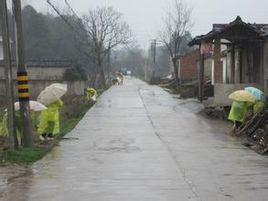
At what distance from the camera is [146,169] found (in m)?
11.5

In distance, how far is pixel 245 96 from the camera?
60.2 ft

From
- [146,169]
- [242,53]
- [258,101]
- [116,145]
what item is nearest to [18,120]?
[116,145]

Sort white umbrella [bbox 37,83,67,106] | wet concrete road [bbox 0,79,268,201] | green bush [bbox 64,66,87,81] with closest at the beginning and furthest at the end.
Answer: wet concrete road [bbox 0,79,268,201]
white umbrella [bbox 37,83,67,106]
green bush [bbox 64,66,87,81]

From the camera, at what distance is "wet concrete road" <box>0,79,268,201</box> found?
9203mm

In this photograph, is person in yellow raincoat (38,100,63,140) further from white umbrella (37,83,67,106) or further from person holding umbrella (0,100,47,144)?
person holding umbrella (0,100,47,144)

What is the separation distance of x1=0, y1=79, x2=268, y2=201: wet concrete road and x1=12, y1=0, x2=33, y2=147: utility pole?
76cm

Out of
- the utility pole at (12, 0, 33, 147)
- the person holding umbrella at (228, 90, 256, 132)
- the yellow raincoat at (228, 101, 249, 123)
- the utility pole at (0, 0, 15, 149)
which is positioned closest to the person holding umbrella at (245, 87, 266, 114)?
the person holding umbrella at (228, 90, 256, 132)

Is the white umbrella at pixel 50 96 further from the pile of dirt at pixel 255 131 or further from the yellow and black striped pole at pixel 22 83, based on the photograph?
the pile of dirt at pixel 255 131

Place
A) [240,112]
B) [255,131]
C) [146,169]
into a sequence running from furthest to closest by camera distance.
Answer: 1. [240,112]
2. [255,131]
3. [146,169]

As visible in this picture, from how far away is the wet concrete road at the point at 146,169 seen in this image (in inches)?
362

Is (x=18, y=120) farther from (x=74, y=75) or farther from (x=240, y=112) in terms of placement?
(x=74, y=75)

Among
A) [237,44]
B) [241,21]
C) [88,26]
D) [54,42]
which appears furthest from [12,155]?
[88,26]

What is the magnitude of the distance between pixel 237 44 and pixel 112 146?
16568 millimetres

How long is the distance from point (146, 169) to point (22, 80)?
3.88 metres
